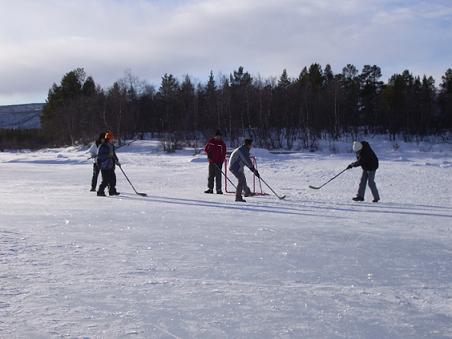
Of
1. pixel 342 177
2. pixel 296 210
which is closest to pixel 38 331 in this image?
pixel 296 210

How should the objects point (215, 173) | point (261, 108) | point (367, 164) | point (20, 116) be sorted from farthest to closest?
point (20, 116) < point (261, 108) < point (215, 173) < point (367, 164)

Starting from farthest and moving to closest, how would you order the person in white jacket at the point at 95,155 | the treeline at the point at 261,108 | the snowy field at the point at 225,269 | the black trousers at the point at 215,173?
the treeline at the point at 261,108 < the black trousers at the point at 215,173 < the person in white jacket at the point at 95,155 < the snowy field at the point at 225,269

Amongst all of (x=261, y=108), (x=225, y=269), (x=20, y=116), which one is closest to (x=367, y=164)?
(x=225, y=269)

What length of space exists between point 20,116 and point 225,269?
469ft

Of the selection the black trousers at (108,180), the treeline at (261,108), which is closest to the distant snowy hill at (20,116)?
the treeline at (261,108)

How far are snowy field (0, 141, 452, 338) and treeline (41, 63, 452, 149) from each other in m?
34.2

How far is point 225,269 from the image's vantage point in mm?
5984

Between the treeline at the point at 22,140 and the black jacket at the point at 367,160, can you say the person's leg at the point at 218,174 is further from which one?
the treeline at the point at 22,140

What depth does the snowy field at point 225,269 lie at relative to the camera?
13.9 feet

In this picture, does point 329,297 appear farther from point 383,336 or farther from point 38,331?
point 38,331

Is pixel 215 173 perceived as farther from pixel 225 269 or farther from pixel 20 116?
pixel 20 116

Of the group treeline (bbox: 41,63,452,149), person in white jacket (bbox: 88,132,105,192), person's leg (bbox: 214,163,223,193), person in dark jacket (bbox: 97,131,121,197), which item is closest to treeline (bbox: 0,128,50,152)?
treeline (bbox: 41,63,452,149)

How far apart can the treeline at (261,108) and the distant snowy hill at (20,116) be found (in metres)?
68.2

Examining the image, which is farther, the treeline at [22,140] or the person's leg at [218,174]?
the treeline at [22,140]
